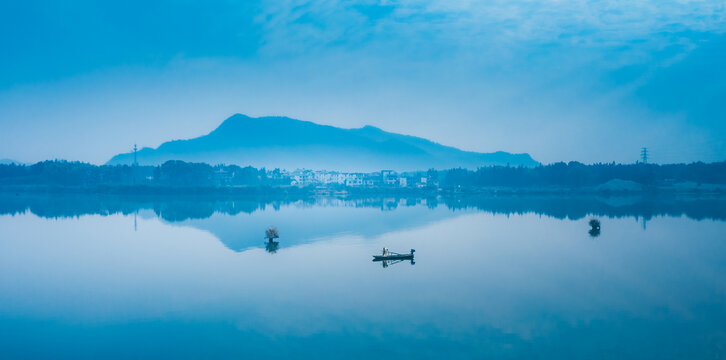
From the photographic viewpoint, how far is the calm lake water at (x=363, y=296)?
7.91m

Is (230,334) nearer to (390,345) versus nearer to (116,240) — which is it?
(390,345)

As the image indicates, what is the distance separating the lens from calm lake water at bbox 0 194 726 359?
791cm

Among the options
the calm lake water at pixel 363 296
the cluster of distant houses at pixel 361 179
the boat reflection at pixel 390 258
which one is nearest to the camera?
the calm lake water at pixel 363 296

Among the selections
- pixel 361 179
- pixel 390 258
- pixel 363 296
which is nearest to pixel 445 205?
pixel 390 258

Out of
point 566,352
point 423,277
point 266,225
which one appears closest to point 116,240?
point 266,225

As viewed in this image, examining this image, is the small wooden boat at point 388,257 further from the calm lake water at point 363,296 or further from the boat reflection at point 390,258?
the calm lake water at point 363,296

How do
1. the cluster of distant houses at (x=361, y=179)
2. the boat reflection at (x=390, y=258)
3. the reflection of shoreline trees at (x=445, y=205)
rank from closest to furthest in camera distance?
the boat reflection at (x=390, y=258), the reflection of shoreline trees at (x=445, y=205), the cluster of distant houses at (x=361, y=179)

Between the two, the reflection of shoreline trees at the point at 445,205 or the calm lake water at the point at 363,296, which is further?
the reflection of shoreline trees at the point at 445,205

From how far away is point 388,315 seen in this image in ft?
31.1

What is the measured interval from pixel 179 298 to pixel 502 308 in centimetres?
685

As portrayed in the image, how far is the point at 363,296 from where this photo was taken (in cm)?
1093

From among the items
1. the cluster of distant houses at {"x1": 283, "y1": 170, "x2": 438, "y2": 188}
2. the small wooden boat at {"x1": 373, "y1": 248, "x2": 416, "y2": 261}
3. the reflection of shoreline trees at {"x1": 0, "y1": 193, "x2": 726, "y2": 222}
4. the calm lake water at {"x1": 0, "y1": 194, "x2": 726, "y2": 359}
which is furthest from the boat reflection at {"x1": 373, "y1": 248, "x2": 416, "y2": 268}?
the cluster of distant houses at {"x1": 283, "y1": 170, "x2": 438, "y2": 188}

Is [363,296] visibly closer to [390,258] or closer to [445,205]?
[390,258]

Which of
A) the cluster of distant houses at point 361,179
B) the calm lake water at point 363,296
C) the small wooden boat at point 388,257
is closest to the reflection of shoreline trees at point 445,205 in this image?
the calm lake water at point 363,296
